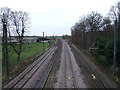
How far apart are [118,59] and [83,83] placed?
7922 millimetres

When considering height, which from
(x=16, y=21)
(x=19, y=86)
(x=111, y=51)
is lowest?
(x=19, y=86)

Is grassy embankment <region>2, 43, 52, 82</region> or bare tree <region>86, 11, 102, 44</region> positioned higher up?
bare tree <region>86, 11, 102, 44</region>

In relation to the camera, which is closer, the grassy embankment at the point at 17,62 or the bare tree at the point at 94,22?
the grassy embankment at the point at 17,62

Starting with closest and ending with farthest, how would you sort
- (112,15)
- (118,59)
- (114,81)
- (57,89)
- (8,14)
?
(57,89), (114,81), (118,59), (8,14), (112,15)

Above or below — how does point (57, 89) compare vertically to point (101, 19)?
below

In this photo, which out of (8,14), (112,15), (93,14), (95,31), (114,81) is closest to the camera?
(114,81)

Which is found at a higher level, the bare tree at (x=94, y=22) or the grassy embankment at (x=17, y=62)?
the bare tree at (x=94, y=22)

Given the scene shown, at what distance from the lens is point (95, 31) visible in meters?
58.9

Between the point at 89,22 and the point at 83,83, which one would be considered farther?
the point at 89,22

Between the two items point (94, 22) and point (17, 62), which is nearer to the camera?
point (17, 62)

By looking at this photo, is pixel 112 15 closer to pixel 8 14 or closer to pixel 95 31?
pixel 95 31

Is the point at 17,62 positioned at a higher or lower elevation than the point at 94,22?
lower

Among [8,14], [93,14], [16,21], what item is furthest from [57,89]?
[93,14]

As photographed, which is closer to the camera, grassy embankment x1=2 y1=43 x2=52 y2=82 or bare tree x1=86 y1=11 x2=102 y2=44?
grassy embankment x1=2 y1=43 x2=52 y2=82
